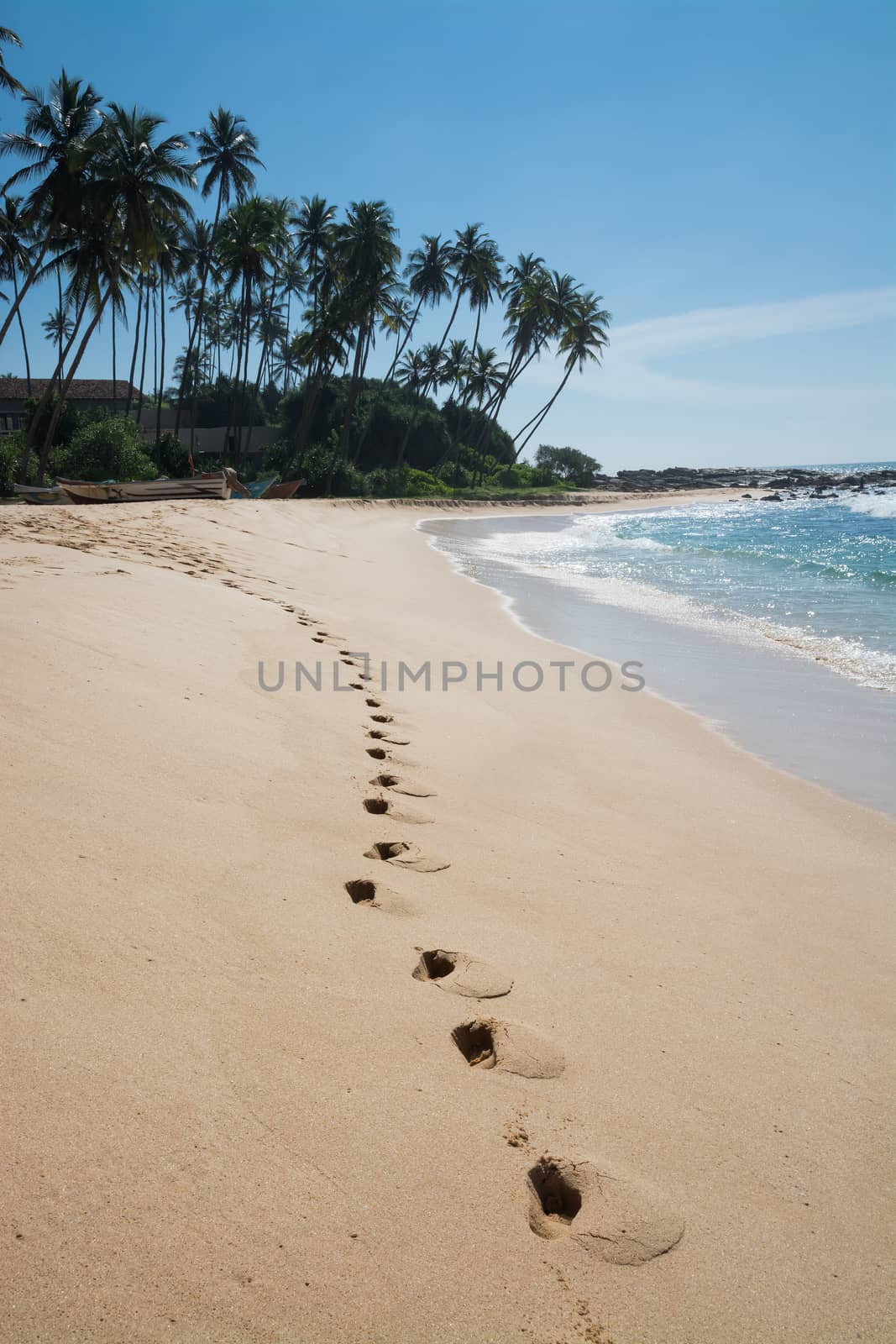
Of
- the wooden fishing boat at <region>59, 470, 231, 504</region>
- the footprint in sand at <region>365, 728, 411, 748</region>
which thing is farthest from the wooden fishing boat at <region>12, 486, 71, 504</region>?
the footprint in sand at <region>365, 728, 411, 748</region>

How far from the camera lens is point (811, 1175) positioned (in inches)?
68.4

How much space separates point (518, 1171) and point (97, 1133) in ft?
2.69

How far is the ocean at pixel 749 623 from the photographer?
5.24 metres

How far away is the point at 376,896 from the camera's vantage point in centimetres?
257

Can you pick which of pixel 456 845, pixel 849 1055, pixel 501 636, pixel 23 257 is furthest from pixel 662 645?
pixel 23 257

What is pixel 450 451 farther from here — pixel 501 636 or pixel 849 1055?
pixel 849 1055

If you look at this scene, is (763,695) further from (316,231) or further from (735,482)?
(735,482)

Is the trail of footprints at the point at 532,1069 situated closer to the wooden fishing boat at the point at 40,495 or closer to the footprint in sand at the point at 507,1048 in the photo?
the footprint in sand at the point at 507,1048

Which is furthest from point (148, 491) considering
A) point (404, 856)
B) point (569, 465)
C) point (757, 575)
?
point (569, 465)

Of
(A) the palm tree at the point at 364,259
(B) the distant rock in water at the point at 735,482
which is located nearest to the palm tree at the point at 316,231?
(A) the palm tree at the point at 364,259

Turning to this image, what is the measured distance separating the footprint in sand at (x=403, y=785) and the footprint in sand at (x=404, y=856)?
0.54 metres

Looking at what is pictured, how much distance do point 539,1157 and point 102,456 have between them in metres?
27.2

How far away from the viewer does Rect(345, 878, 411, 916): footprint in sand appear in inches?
98.9

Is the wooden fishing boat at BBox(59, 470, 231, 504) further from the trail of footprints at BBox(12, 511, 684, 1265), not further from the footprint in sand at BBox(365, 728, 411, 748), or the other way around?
the trail of footprints at BBox(12, 511, 684, 1265)
